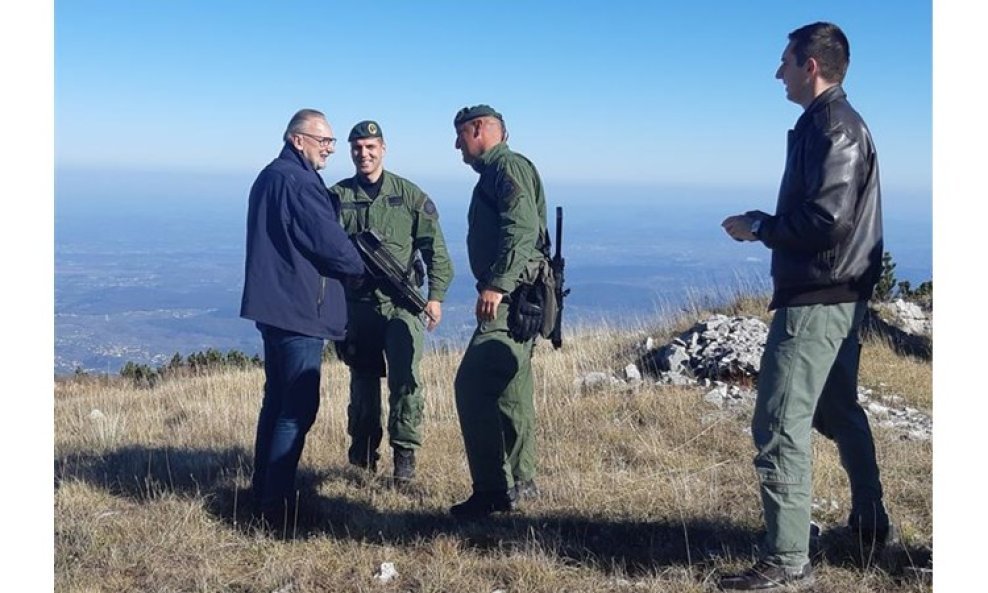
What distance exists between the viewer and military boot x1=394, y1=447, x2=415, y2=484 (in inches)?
209

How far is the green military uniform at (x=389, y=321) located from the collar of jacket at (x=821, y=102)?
9.36 ft

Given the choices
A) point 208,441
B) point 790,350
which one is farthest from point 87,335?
point 790,350

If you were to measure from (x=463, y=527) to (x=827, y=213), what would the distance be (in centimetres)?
240

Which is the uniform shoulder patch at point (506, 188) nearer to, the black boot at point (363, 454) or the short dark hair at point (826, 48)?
the short dark hair at point (826, 48)

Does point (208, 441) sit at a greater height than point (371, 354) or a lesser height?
lesser

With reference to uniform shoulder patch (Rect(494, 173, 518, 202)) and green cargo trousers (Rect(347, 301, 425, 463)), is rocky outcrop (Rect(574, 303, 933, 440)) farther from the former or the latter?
uniform shoulder patch (Rect(494, 173, 518, 202))

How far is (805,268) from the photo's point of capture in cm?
327

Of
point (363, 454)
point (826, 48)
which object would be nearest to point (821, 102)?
point (826, 48)

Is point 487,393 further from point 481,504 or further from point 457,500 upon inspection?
point 457,500

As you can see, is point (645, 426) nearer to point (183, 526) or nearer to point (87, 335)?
point (183, 526)

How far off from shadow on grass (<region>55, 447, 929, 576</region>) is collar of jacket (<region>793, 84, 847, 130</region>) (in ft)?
6.26
